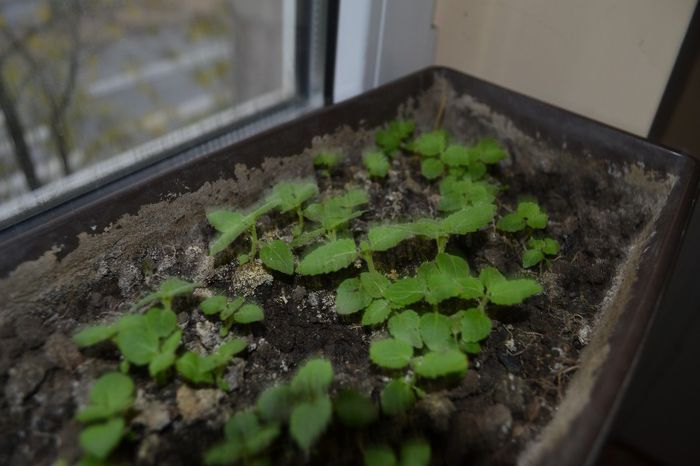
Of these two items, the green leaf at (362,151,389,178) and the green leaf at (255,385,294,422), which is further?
the green leaf at (362,151,389,178)

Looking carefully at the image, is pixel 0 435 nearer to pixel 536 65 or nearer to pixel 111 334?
pixel 111 334

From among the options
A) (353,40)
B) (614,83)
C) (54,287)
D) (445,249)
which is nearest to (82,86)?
(54,287)

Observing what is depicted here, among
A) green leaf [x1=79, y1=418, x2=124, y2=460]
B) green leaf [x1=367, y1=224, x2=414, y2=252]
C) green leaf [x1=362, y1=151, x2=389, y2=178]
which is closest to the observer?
green leaf [x1=79, y1=418, x2=124, y2=460]

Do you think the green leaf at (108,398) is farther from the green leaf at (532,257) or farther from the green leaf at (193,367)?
the green leaf at (532,257)

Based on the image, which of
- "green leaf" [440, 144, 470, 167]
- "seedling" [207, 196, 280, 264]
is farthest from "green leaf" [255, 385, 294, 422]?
"green leaf" [440, 144, 470, 167]

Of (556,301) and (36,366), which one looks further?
(556,301)

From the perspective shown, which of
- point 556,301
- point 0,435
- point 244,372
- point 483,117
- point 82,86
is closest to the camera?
point 0,435

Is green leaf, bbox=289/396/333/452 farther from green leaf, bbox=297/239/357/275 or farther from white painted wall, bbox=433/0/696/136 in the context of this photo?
white painted wall, bbox=433/0/696/136
